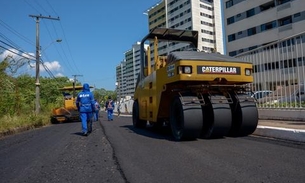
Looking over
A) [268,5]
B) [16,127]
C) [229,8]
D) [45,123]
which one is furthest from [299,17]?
[16,127]

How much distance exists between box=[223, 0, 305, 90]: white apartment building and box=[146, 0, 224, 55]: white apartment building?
28.8 m

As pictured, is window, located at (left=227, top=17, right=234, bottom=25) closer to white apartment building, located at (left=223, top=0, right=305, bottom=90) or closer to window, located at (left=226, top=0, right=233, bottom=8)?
Result: white apartment building, located at (left=223, top=0, right=305, bottom=90)

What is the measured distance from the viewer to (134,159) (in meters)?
5.13

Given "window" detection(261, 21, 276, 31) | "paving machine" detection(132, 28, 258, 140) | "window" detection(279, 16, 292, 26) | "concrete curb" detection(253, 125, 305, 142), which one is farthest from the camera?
"window" detection(261, 21, 276, 31)

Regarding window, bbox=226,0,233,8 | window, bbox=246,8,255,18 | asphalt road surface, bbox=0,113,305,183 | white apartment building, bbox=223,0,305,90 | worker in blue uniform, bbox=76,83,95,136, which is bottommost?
asphalt road surface, bbox=0,113,305,183

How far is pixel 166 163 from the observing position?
4.71m

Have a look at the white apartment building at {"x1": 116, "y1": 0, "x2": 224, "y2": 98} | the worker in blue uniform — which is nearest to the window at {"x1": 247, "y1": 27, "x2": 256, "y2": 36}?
the white apartment building at {"x1": 116, "y1": 0, "x2": 224, "y2": 98}

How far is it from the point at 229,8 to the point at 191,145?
175 ft

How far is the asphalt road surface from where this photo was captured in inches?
155

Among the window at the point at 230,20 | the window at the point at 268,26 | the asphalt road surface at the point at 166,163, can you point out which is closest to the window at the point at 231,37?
the window at the point at 230,20

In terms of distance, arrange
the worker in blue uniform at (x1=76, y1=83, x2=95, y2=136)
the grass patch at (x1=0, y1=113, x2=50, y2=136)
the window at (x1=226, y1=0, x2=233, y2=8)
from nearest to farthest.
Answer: the worker in blue uniform at (x1=76, y1=83, x2=95, y2=136)
the grass patch at (x1=0, y1=113, x2=50, y2=136)
the window at (x1=226, y1=0, x2=233, y2=8)

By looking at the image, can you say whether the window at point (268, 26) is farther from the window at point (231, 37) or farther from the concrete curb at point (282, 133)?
the concrete curb at point (282, 133)

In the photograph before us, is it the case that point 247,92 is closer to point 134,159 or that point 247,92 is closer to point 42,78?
point 134,159

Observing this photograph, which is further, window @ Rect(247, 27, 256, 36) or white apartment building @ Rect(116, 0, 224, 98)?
white apartment building @ Rect(116, 0, 224, 98)
